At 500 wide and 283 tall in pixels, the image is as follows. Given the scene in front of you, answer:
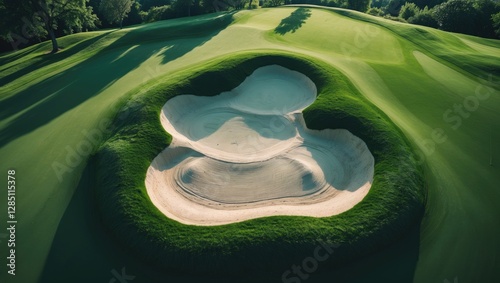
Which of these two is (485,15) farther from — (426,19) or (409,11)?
(409,11)

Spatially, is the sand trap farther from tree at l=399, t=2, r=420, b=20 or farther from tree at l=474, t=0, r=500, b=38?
tree at l=399, t=2, r=420, b=20

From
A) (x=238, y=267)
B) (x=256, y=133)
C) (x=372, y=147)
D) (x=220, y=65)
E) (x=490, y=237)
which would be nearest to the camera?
(x=238, y=267)

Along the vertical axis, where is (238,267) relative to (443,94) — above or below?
below

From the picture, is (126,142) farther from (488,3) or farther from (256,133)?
(488,3)

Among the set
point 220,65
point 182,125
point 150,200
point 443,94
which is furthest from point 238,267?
point 443,94

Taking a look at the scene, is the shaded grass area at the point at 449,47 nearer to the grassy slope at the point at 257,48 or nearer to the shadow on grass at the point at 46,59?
the grassy slope at the point at 257,48

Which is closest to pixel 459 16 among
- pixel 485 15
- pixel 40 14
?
pixel 485 15

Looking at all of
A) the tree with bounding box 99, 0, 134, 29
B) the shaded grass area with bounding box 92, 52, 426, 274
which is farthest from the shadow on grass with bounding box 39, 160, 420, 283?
the tree with bounding box 99, 0, 134, 29
